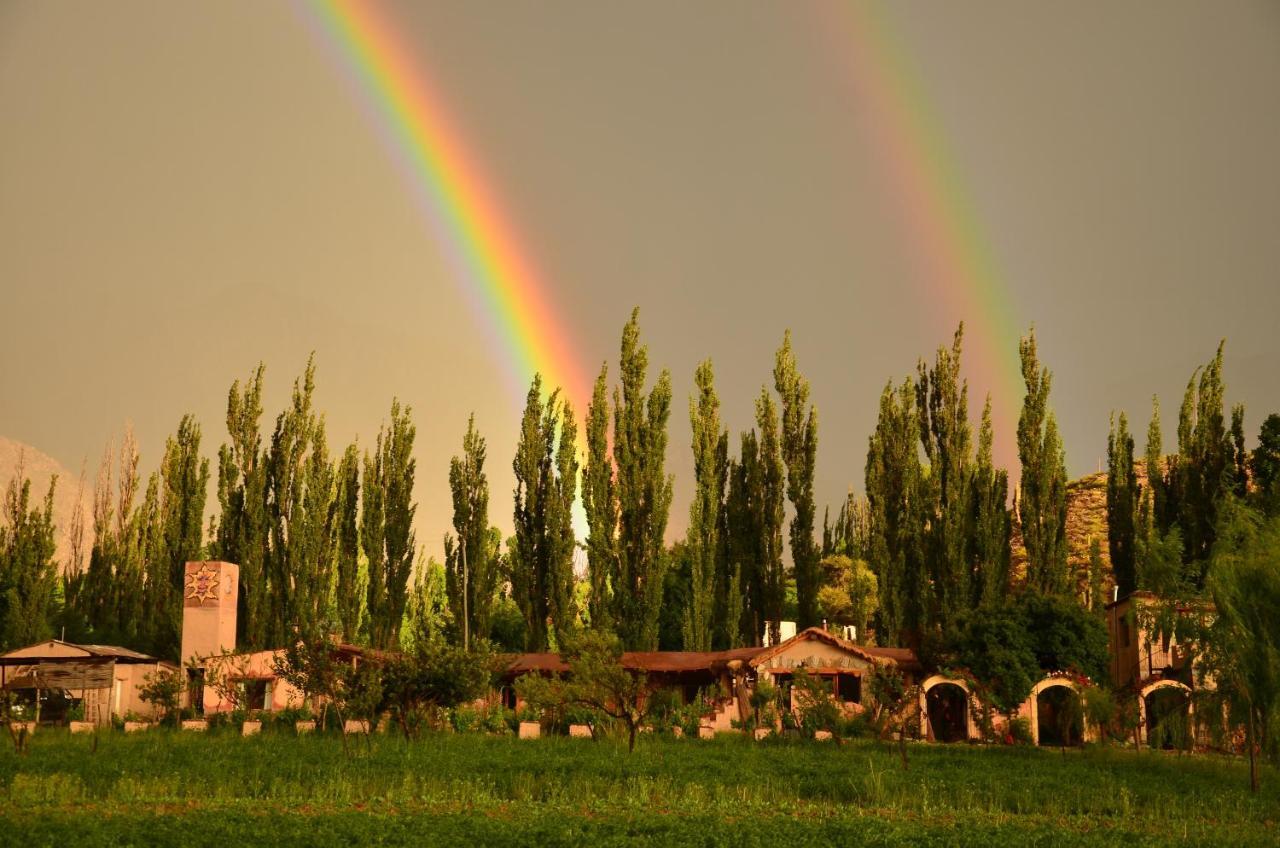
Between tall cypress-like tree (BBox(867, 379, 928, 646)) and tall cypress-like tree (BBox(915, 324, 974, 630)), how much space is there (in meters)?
0.52

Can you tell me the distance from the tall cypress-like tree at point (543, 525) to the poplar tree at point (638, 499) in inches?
80.6

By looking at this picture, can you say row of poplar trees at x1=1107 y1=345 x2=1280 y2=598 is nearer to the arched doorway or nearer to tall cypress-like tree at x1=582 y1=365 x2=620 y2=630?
the arched doorway

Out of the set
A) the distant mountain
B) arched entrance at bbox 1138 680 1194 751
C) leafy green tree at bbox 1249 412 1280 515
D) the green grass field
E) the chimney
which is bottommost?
the green grass field

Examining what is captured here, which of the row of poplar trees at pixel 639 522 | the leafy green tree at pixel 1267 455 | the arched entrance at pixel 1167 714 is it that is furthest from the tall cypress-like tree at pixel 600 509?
the leafy green tree at pixel 1267 455

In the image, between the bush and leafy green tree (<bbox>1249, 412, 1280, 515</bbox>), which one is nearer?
the bush

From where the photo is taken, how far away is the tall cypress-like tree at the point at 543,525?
164 ft

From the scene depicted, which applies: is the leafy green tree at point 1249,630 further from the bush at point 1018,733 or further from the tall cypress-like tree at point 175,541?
the tall cypress-like tree at point 175,541

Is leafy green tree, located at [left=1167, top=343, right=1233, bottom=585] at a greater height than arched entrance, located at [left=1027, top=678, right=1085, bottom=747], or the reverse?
leafy green tree, located at [left=1167, top=343, right=1233, bottom=585]

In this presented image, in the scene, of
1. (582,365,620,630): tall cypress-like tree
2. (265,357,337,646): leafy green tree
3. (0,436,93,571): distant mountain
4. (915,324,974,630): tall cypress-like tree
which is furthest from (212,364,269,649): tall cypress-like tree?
(0,436,93,571): distant mountain

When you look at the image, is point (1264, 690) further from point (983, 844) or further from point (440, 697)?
point (440, 697)

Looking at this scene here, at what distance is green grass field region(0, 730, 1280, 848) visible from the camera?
16859mm

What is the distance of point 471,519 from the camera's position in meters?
53.7

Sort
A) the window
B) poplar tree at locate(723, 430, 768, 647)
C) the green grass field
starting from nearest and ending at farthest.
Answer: the green grass field
the window
poplar tree at locate(723, 430, 768, 647)

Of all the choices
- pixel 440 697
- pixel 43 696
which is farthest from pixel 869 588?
pixel 43 696
